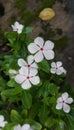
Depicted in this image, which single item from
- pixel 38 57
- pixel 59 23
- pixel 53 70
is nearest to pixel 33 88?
pixel 53 70

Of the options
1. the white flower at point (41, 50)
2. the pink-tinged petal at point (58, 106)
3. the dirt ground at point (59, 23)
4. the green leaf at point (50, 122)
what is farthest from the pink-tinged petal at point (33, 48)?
the dirt ground at point (59, 23)

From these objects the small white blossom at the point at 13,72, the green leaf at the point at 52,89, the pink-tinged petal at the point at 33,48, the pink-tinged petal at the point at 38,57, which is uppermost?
the pink-tinged petal at the point at 33,48

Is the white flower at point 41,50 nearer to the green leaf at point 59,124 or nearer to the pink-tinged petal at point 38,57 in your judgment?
the pink-tinged petal at point 38,57

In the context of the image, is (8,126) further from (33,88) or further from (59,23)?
(59,23)

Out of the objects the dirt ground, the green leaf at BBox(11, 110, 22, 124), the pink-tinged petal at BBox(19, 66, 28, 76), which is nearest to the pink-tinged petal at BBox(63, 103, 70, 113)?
the green leaf at BBox(11, 110, 22, 124)

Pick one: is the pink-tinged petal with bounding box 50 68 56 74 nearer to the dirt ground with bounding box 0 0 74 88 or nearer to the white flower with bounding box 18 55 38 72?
the white flower with bounding box 18 55 38 72

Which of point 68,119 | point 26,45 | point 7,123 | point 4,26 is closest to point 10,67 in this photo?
point 26,45

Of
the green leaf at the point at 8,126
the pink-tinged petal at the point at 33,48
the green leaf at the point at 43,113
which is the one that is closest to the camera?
the pink-tinged petal at the point at 33,48

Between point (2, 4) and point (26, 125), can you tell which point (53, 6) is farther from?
point (26, 125)
